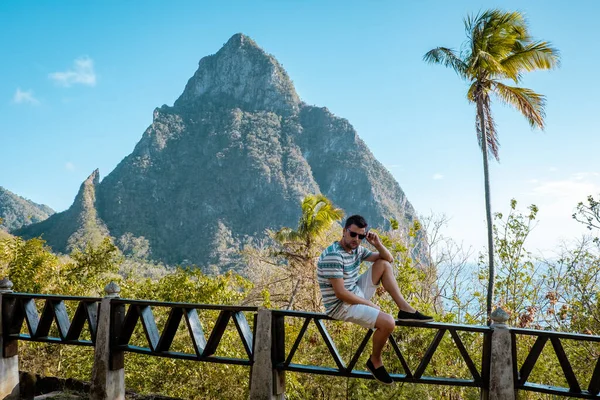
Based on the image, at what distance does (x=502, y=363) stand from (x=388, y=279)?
116cm

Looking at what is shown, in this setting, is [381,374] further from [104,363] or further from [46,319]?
[46,319]

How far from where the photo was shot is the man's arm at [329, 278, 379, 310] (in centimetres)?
421

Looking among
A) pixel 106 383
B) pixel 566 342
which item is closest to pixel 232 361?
pixel 106 383

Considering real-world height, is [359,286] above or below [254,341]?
above

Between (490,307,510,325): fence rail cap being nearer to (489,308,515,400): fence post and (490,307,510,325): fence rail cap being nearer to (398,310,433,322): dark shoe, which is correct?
(489,308,515,400): fence post

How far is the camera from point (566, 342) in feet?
31.9

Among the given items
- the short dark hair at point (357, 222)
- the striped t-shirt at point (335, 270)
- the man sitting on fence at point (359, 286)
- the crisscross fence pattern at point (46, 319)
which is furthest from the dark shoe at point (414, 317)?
the crisscross fence pattern at point (46, 319)

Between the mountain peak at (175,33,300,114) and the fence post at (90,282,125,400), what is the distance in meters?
127

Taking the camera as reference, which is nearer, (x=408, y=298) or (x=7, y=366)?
(x=7, y=366)

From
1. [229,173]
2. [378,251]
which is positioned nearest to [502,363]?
[378,251]

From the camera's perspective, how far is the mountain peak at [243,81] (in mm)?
132125

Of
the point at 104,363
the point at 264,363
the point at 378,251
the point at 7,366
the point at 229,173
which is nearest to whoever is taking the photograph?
the point at 378,251

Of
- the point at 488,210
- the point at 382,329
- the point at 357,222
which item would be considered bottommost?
the point at 382,329

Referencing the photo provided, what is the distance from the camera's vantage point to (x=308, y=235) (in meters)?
20.3
